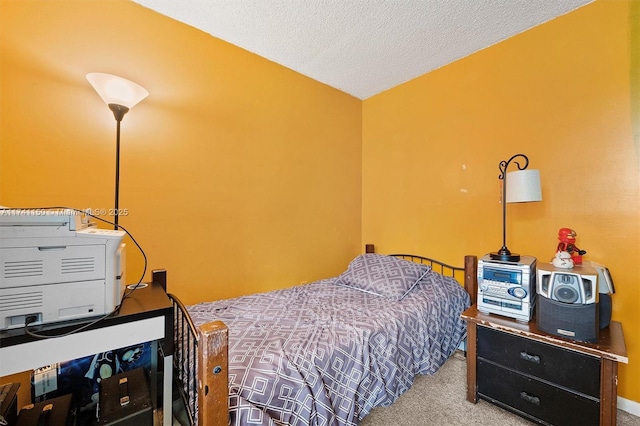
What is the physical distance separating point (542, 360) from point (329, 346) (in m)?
1.22

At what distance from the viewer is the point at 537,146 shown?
81.0 inches

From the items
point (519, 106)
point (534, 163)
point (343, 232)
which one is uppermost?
point (519, 106)

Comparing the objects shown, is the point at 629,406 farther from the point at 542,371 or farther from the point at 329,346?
the point at 329,346

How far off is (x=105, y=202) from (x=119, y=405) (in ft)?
3.86

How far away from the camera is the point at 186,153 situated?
80.7 inches

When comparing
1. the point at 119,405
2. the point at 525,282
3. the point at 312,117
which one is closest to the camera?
the point at 119,405

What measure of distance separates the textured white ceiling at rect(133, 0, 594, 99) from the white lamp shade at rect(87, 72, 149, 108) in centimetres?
73

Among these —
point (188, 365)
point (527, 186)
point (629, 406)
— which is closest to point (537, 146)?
point (527, 186)

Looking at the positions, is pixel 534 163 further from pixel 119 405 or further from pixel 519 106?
pixel 119 405

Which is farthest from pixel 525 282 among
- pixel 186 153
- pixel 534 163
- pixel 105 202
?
pixel 105 202

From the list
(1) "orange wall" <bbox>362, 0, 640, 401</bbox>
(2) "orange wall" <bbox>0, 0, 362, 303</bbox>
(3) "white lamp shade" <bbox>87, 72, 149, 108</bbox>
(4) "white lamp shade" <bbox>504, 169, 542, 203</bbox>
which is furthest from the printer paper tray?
(1) "orange wall" <bbox>362, 0, 640, 401</bbox>

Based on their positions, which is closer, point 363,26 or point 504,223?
point 504,223

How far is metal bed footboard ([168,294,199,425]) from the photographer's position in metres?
1.09

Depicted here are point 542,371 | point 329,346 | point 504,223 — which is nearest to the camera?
point 329,346
